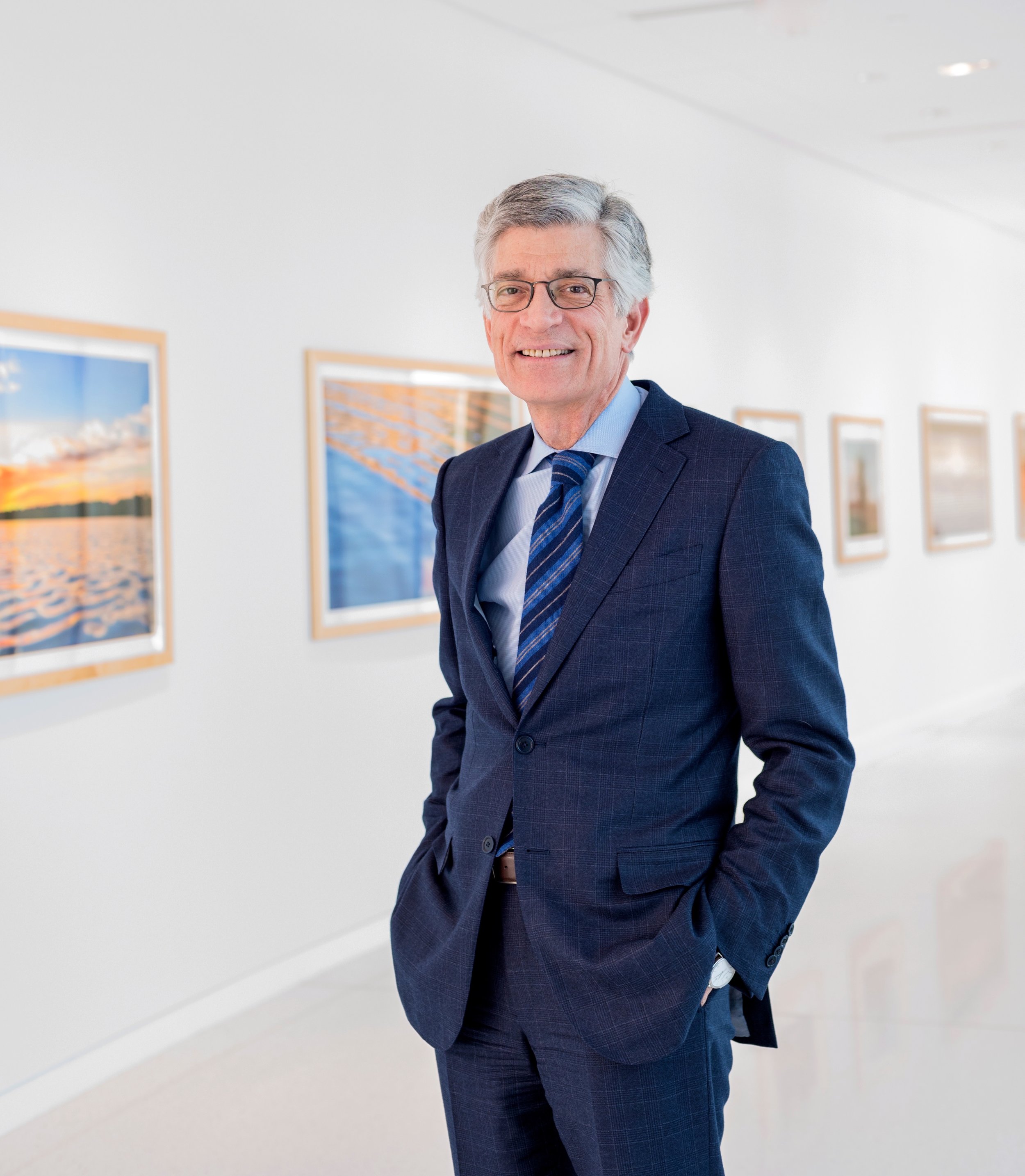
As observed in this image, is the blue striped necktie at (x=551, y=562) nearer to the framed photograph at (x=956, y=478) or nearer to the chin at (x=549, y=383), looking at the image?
the chin at (x=549, y=383)

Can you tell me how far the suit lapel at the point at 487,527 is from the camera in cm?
200

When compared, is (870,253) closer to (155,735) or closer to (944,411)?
(944,411)

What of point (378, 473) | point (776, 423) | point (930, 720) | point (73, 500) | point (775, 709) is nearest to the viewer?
point (775, 709)

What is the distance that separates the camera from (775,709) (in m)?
1.89

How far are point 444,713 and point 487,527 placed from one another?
44cm

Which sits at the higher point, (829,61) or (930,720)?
(829,61)

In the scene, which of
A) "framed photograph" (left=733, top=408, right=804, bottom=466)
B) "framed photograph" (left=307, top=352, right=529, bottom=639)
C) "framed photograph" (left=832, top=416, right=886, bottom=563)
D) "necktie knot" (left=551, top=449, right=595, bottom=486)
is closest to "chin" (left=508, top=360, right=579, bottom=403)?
"necktie knot" (left=551, top=449, right=595, bottom=486)

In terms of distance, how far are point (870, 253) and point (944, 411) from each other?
6.02ft

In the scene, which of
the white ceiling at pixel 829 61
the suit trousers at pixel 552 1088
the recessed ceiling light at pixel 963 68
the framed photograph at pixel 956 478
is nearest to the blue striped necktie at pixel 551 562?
the suit trousers at pixel 552 1088

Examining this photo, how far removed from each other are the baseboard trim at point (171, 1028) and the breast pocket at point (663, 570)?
3.11m

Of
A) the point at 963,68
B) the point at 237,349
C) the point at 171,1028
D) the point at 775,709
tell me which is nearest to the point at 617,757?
the point at 775,709

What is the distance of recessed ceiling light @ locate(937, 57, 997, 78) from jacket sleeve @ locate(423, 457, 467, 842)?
622 centimetres

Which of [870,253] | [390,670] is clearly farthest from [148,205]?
[870,253]

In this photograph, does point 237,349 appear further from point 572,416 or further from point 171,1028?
point 572,416
